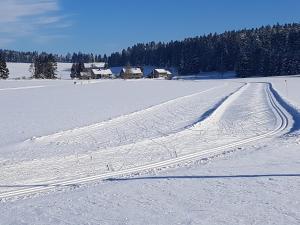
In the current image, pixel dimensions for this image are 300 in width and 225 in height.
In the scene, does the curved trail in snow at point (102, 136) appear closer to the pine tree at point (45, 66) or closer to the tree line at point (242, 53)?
the pine tree at point (45, 66)

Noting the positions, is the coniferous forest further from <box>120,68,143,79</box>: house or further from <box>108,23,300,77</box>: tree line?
<box>120,68,143,79</box>: house

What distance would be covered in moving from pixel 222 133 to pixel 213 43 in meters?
156

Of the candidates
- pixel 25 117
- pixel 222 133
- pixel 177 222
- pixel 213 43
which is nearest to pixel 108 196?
pixel 177 222

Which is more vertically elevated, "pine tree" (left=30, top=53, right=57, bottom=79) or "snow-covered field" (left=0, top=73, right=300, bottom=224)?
"snow-covered field" (left=0, top=73, right=300, bottom=224)

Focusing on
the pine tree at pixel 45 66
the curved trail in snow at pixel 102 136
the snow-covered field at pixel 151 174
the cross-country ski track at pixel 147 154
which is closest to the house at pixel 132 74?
the pine tree at pixel 45 66

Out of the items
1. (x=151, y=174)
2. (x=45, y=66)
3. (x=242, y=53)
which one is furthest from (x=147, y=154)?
(x=242, y=53)

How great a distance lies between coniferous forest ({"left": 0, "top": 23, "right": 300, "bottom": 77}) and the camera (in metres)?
126

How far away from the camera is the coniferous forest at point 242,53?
126312 mm

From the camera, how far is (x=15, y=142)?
1545cm

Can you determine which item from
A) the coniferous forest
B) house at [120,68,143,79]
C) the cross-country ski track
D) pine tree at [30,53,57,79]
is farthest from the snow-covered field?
house at [120,68,143,79]

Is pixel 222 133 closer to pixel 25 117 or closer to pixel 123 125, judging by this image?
pixel 123 125

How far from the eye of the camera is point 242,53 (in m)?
133

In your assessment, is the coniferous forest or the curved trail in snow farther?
the coniferous forest

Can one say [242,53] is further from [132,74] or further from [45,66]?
[45,66]
